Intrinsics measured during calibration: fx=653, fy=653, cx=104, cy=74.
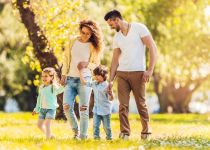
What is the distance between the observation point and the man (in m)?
12.7

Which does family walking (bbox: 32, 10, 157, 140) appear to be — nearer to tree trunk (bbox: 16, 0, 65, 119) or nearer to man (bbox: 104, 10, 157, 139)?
man (bbox: 104, 10, 157, 139)

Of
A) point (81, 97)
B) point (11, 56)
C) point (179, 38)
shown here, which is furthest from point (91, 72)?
point (11, 56)

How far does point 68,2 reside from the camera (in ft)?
71.9

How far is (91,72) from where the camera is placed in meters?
12.8

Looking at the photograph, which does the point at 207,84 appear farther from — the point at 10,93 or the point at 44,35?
the point at 44,35

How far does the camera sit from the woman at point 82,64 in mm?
12555

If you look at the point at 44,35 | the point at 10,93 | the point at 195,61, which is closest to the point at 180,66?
the point at 195,61

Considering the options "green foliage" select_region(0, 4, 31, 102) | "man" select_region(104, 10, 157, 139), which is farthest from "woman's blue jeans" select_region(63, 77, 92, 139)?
"green foliage" select_region(0, 4, 31, 102)

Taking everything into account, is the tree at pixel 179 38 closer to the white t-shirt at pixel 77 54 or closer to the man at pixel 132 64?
the man at pixel 132 64

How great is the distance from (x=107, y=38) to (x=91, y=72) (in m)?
22.9

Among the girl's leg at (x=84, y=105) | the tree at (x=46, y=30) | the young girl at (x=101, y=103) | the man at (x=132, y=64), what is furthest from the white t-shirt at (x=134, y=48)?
the tree at (x=46, y=30)

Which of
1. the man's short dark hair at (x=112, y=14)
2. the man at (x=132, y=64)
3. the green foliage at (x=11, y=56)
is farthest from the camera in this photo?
the green foliage at (x=11, y=56)

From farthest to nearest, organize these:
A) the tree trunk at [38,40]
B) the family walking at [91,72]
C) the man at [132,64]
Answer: the tree trunk at [38,40] < the man at [132,64] < the family walking at [91,72]

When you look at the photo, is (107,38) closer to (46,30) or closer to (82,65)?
(46,30)
